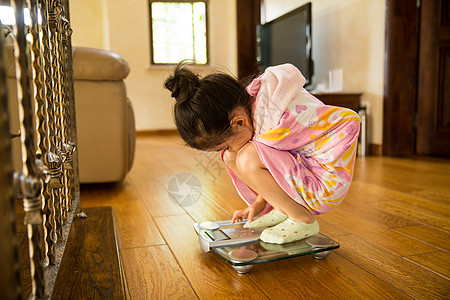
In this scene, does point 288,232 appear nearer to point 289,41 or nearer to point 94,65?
point 94,65

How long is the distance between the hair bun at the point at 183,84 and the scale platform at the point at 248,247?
318 millimetres

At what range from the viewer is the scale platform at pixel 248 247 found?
81 centimetres

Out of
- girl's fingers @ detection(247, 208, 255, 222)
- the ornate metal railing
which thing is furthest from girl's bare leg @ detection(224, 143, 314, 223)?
the ornate metal railing

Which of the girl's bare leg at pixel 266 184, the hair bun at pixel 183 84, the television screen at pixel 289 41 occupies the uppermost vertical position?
the television screen at pixel 289 41

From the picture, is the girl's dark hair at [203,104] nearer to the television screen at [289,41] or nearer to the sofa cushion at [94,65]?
the sofa cushion at [94,65]

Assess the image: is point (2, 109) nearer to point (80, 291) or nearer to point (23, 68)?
point (23, 68)

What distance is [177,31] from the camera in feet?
15.7

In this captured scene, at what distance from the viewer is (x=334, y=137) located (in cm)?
92

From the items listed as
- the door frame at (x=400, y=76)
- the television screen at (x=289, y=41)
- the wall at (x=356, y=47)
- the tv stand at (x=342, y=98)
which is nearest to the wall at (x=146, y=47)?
the television screen at (x=289, y=41)

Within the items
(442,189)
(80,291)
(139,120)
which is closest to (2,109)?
(80,291)

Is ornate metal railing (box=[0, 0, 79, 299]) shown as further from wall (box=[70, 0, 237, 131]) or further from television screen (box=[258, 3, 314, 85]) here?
wall (box=[70, 0, 237, 131])

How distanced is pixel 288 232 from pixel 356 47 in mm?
2157

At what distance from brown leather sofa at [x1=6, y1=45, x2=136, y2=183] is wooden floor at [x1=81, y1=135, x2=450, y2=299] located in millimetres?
104

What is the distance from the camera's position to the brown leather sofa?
5.11 ft
